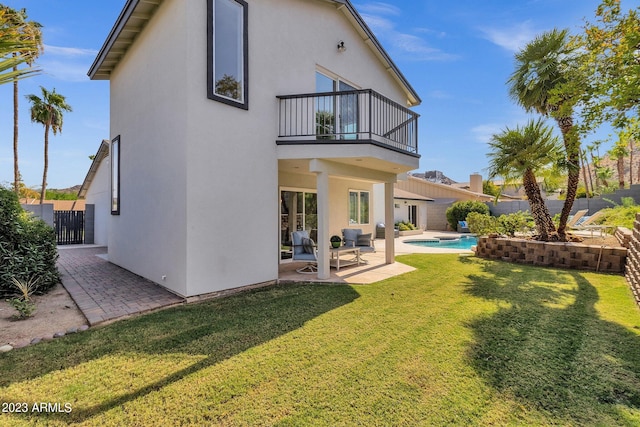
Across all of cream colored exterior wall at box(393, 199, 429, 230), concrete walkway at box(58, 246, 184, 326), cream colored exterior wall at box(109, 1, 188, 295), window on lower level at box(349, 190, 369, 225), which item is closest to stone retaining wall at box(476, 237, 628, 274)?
window on lower level at box(349, 190, 369, 225)

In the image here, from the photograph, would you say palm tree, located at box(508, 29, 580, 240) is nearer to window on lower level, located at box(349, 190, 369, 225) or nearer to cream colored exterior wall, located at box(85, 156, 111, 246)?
window on lower level, located at box(349, 190, 369, 225)

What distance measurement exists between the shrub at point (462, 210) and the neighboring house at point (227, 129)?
18.7m

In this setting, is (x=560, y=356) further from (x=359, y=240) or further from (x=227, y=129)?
(x=359, y=240)

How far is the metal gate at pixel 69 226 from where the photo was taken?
706 inches

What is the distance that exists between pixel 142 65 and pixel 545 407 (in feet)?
37.6

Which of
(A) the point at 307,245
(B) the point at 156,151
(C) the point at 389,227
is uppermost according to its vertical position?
(B) the point at 156,151

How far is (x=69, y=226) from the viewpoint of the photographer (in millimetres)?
18344

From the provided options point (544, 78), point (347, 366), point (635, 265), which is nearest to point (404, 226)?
point (544, 78)

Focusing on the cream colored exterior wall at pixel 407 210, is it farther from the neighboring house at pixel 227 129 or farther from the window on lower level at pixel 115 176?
the window on lower level at pixel 115 176

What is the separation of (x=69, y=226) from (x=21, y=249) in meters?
13.8

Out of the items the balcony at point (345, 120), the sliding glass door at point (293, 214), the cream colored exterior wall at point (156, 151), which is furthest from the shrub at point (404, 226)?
the cream colored exterior wall at point (156, 151)

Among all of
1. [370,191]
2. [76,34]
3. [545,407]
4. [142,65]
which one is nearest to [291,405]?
[545,407]

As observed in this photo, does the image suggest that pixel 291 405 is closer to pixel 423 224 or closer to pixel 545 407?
pixel 545 407

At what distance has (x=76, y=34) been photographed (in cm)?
1264
